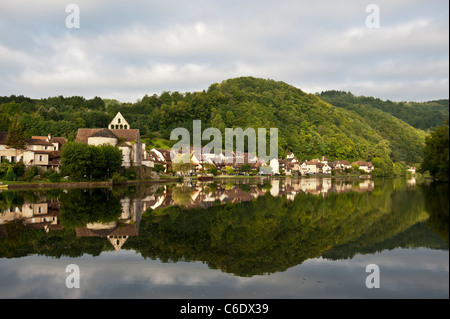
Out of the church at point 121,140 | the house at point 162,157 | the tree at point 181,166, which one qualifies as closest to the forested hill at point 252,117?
the house at point 162,157

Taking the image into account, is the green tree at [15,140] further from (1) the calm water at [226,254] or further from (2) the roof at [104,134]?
(1) the calm water at [226,254]

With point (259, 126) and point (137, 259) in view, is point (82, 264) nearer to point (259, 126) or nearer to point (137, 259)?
point (137, 259)

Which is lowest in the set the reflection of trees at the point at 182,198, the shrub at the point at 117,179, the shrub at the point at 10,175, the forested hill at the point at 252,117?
the reflection of trees at the point at 182,198

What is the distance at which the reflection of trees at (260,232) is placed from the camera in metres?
12.2

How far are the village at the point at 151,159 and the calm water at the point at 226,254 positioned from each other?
42.1m

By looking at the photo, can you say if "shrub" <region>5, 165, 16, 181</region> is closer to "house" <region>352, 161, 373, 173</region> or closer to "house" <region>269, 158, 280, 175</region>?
"house" <region>269, 158, 280, 175</region>

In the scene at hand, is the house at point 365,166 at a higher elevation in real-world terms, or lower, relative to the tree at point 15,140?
lower

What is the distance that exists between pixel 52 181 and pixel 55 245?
39252 millimetres

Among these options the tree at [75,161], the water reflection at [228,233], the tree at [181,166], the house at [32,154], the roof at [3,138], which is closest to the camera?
the water reflection at [228,233]

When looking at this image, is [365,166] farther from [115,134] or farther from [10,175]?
[10,175]

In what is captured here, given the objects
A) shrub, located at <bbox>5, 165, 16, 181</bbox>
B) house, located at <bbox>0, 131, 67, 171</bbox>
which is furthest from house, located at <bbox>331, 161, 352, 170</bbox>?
shrub, located at <bbox>5, 165, 16, 181</bbox>

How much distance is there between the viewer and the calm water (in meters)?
9.29

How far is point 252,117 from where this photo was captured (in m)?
140

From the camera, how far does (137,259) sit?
40.0ft
